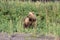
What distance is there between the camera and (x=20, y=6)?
10.5 meters

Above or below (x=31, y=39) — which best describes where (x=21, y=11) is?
below

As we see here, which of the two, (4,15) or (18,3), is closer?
(4,15)

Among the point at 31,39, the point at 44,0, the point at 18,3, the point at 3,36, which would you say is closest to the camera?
the point at 31,39

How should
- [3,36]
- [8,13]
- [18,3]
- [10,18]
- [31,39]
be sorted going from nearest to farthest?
[31,39], [3,36], [10,18], [8,13], [18,3]

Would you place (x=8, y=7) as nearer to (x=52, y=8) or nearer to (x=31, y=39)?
(x=52, y=8)

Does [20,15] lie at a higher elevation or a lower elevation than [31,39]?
lower

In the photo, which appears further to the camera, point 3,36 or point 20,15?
point 20,15

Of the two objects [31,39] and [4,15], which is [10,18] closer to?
[4,15]

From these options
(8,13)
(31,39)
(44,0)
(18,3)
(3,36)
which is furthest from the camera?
(44,0)

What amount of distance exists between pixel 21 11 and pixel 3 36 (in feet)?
16.6

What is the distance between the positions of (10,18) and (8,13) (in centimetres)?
77

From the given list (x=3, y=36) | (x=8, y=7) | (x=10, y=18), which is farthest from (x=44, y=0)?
(x=3, y=36)

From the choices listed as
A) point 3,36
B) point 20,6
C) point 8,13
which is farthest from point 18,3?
point 3,36

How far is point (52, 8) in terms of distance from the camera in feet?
34.2
